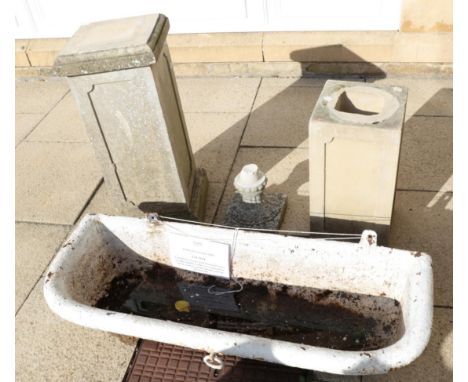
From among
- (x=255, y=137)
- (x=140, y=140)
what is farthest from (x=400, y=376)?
(x=255, y=137)

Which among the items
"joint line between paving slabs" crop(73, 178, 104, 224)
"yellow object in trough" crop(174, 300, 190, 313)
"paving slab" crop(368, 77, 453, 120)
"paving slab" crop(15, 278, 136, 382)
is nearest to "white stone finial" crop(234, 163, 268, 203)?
"yellow object in trough" crop(174, 300, 190, 313)

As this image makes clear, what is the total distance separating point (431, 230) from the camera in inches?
120

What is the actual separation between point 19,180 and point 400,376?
10.5 feet

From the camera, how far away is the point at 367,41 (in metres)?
4.37

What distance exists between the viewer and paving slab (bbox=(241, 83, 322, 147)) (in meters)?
4.00

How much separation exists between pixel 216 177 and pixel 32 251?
1.39 m

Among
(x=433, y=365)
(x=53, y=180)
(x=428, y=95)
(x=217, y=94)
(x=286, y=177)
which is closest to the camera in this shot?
(x=433, y=365)

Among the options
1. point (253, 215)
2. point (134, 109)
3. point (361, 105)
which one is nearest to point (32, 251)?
point (134, 109)

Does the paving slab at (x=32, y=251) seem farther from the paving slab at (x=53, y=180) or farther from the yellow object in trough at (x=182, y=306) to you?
the yellow object in trough at (x=182, y=306)

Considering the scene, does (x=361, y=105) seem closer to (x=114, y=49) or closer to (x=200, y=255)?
(x=200, y=255)

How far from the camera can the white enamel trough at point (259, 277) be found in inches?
76.5

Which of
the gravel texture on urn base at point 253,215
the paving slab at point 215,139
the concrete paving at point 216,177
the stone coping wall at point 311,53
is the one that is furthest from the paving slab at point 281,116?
the gravel texture on urn base at point 253,215

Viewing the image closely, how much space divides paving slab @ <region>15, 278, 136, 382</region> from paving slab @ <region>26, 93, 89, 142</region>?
197cm

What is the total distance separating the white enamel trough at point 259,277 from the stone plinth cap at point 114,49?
81 cm
